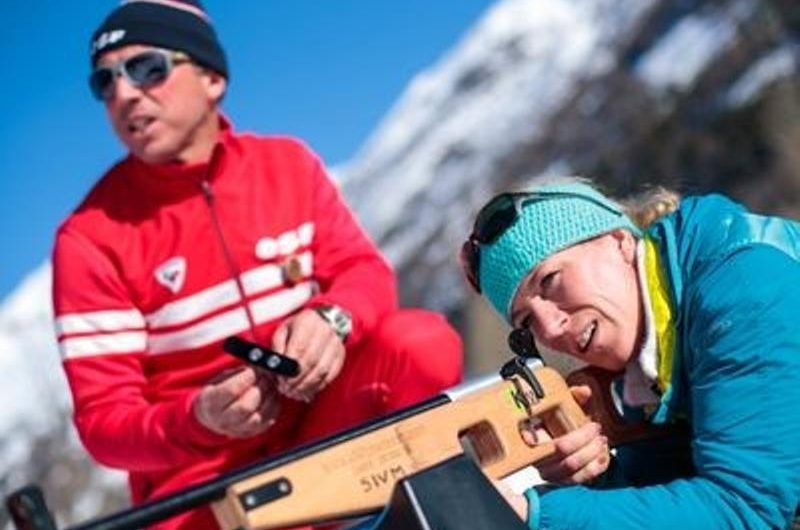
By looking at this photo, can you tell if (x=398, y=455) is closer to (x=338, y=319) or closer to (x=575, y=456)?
(x=575, y=456)

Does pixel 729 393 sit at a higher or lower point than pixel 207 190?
lower

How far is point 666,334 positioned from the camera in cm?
197

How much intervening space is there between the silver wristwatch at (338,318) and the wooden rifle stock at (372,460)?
2.49 ft

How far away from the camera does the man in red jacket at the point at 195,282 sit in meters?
2.69

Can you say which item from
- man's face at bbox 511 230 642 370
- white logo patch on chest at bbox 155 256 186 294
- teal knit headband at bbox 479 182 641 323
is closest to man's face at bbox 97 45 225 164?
white logo patch on chest at bbox 155 256 186 294

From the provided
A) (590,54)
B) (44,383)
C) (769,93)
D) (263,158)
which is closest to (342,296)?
(263,158)

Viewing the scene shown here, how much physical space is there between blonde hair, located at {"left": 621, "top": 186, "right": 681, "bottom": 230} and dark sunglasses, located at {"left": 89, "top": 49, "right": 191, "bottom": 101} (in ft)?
4.09

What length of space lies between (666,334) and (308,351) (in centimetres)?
83

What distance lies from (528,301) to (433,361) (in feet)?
2.18

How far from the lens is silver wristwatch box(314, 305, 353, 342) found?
2613 mm

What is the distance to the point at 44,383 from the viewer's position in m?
12.2

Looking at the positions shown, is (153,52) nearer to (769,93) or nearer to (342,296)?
(342,296)

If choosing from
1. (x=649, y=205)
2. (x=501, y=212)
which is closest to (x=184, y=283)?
(x=501, y=212)

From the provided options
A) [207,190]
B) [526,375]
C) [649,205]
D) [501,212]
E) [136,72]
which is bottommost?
[526,375]
